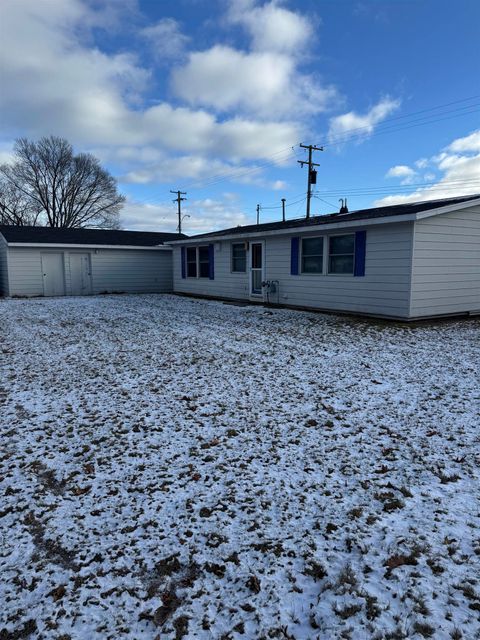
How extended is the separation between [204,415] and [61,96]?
58.0ft

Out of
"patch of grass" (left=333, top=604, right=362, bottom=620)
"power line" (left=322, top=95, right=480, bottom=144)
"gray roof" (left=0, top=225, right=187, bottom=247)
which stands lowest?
"patch of grass" (left=333, top=604, right=362, bottom=620)

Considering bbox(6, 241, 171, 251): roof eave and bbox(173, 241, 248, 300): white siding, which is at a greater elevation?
bbox(6, 241, 171, 251): roof eave

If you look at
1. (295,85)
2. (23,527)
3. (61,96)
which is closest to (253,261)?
(295,85)

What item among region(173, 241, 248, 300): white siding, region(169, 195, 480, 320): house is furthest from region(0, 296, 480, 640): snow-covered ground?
region(173, 241, 248, 300): white siding

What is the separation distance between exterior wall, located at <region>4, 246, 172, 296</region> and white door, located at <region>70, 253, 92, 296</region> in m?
0.18

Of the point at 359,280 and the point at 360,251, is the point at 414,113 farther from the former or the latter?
the point at 359,280

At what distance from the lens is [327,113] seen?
1848 centimetres

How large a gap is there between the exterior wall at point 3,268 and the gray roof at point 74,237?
2.01ft

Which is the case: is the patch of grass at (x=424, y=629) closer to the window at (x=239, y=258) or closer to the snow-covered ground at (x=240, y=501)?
the snow-covered ground at (x=240, y=501)

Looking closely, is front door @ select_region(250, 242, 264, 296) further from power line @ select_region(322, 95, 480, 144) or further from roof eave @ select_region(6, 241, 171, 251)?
power line @ select_region(322, 95, 480, 144)

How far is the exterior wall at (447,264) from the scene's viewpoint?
9.23 meters

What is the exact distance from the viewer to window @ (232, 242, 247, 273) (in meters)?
14.2

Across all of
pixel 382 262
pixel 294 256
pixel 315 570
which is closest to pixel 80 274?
pixel 294 256

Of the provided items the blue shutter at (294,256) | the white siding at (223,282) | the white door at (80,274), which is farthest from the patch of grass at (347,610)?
the white door at (80,274)
